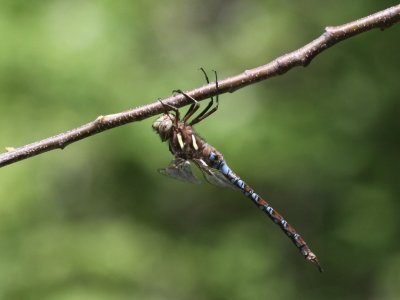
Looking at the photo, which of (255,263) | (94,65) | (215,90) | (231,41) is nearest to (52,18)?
(94,65)

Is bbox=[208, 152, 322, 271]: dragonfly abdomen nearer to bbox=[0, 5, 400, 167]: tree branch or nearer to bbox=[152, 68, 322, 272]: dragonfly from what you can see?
bbox=[152, 68, 322, 272]: dragonfly

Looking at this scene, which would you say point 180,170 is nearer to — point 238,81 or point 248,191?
point 248,191

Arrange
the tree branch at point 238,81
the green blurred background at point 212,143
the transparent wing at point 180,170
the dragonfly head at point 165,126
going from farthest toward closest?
1. the green blurred background at point 212,143
2. the transparent wing at point 180,170
3. the dragonfly head at point 165,126
4. the tree branch at point 238,81

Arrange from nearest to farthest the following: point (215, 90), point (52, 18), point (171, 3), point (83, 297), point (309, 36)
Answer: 1. point (215, 90)
2. point (83, 297)
3. point (52, 18)
4. point (309, 36)
5. point (171, 3)

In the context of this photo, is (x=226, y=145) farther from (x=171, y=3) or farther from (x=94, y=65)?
(x=171, y=3)

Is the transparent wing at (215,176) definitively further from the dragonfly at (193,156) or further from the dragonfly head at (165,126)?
the dragonfly head at (165,126)

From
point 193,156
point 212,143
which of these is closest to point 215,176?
point 193,156

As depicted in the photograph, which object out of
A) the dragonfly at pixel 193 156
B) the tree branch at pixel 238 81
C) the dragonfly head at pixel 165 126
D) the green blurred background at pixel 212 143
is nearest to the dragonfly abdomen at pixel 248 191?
the dragonfly at pixel 193 156
